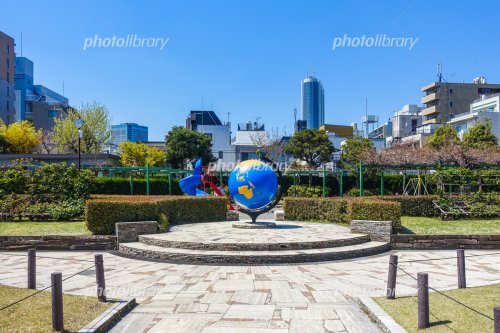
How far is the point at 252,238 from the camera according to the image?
14.5 m

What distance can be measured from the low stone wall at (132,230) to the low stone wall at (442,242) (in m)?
8.81

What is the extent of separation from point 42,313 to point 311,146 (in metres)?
49.3

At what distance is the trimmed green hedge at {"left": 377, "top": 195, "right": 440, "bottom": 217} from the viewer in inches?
858

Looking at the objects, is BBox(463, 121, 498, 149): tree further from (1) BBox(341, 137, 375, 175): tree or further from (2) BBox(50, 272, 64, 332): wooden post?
(2) BBox(50, 272, 64, 332): wooden post

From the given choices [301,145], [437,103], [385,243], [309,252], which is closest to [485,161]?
[301,145]

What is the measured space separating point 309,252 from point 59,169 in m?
13.7

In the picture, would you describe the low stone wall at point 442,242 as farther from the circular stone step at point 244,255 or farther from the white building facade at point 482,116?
the white building facade at point 482,116

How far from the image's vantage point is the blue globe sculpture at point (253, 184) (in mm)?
17016

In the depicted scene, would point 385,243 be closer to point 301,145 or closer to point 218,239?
point 218,239

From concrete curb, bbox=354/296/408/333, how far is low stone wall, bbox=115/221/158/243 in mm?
9059

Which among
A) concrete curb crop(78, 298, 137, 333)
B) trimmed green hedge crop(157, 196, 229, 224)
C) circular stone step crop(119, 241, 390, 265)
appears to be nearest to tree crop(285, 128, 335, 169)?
trimmed green hedge crop(157, 196, 229, 224)

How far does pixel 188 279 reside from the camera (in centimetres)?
1069

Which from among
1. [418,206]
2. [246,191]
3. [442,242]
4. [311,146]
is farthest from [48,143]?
[442,242]

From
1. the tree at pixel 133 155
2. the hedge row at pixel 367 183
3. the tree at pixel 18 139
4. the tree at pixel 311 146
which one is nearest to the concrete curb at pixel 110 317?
the hedge row at pixel 367 183
